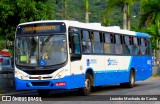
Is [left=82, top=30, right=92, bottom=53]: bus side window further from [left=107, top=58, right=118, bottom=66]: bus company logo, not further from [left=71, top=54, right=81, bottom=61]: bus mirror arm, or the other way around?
[left=107, top=58, right=118, bottom=66]: bus company logo

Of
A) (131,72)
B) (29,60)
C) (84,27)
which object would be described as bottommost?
(131,72)

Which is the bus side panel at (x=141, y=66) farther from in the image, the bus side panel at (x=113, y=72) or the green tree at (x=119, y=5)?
the green tree at (x=119, y=5)

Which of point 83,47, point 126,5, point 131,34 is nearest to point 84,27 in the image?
point 83,47

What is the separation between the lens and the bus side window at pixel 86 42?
18198mm

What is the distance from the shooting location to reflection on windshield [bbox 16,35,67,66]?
16766mm

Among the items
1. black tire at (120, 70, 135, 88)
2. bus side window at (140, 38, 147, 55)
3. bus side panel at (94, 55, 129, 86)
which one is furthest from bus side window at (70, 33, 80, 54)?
bus side window at (140, 38, 147, 55)

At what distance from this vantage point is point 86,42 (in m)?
18.5

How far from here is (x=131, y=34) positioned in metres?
24.4

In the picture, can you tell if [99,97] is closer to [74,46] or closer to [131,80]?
[74,46]

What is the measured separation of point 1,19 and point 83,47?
6192 millimetres

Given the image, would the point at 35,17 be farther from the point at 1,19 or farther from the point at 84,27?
the point at 84,27

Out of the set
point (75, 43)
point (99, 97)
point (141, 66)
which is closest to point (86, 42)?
point (75, 43)

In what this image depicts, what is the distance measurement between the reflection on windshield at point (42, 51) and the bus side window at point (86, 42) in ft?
4.89

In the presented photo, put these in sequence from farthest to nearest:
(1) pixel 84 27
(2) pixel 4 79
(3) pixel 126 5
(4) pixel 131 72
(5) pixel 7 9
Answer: (3) pixel 126 5 → (4) pixel 131 72 → (5) pixel 7 9 → (2) pixel 4 79 → (1) pixel 84 27
